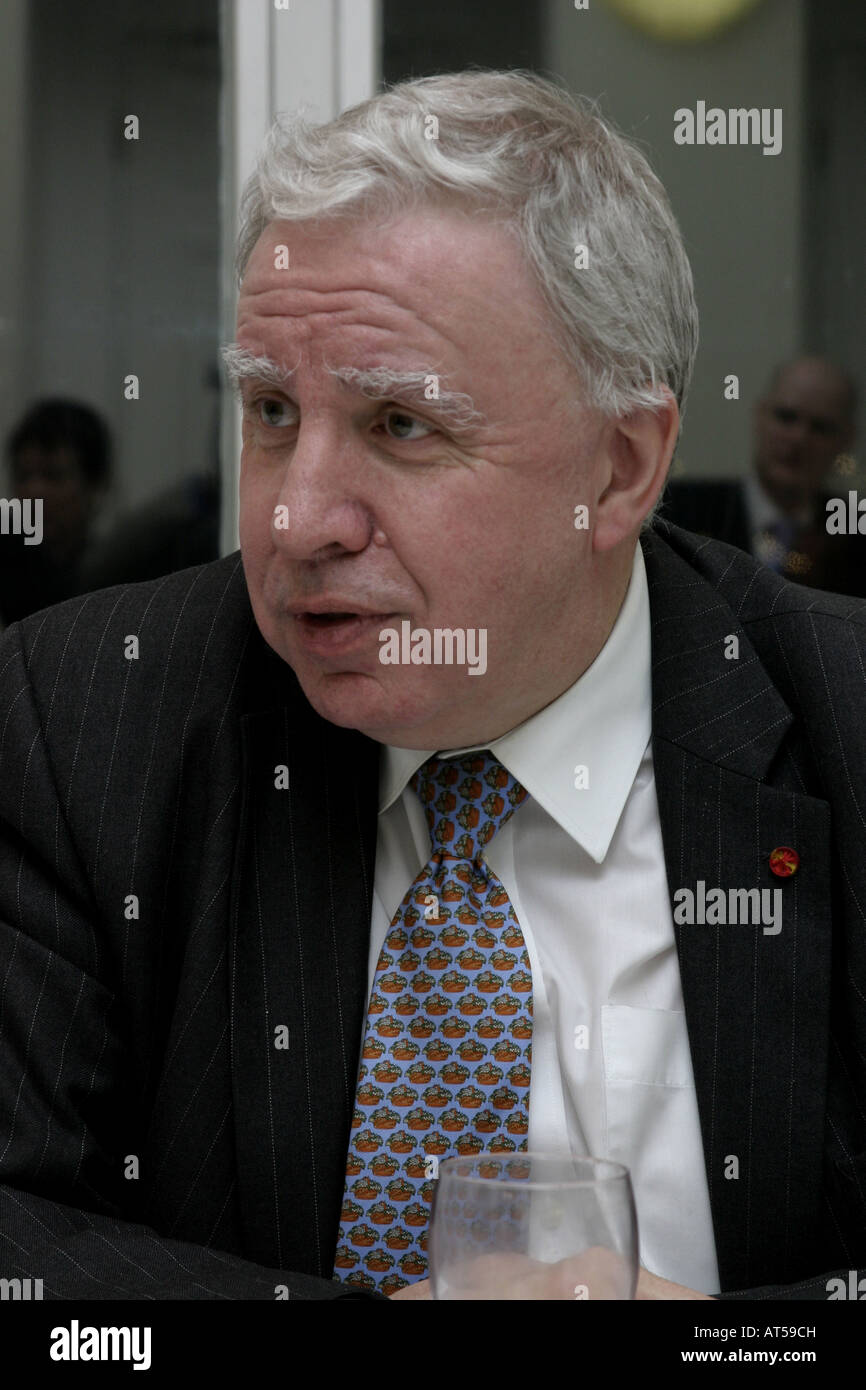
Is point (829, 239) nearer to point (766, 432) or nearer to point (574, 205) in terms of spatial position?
point (766, 432)

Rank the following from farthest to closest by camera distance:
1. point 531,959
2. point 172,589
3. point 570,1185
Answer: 1. point 172,589
2. point 531,959
3. point 570,1185

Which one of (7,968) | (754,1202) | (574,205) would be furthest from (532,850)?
(574,205)

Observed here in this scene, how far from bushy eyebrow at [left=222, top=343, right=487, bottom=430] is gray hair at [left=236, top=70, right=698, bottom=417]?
136 millimetres

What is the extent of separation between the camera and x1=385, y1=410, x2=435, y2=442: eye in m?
1.44

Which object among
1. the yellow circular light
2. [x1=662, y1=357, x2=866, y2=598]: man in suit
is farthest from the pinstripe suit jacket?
the yellow circular light

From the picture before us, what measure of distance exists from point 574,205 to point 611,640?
452 millimetres

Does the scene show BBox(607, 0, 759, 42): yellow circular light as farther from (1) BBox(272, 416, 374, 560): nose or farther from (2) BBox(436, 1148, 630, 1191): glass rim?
(2) BBox(436, 1148, 630, 1191): glass rim

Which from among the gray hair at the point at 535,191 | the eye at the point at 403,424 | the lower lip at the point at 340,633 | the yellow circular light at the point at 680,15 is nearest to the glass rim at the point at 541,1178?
the lower lip at the point at 340,633

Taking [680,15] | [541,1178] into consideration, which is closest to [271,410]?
[541,1178]

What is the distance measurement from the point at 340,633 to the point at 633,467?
40cm

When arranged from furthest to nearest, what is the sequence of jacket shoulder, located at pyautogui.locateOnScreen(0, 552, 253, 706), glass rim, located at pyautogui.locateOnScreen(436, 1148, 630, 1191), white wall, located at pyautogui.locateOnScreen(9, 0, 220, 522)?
white wall, located at pyautogui.locateOnScreen(9, 0, 220, 522), jacket shoulder, located at pyautogui.locateOnScreen(0, 552, 253, 706), glass rim, located at pyautogui.locateOnScreen(436, 1148, 630, 1191)

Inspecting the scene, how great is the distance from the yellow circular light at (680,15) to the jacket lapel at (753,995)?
54.8 inches

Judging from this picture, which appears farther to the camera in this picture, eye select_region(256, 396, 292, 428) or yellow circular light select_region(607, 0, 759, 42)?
yellow circular light select_region(607, 0, 759, 42)
